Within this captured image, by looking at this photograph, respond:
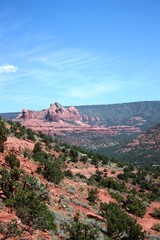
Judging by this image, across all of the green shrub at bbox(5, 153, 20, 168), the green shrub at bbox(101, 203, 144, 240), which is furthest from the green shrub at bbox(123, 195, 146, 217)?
the green shrub at bbox(5, 153, 20, 168)

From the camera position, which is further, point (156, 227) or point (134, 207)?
point (134, 207)

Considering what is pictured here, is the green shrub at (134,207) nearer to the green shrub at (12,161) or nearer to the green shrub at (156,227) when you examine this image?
the green shrub at (156,227)

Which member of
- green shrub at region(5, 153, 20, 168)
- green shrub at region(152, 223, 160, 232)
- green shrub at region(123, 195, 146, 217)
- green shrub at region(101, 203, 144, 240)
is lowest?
green shrub at region(152, 223, 160, 232)

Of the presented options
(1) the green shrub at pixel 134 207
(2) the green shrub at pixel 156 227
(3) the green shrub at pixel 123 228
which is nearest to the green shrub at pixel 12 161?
(3) the green shrub at pixel 123 228

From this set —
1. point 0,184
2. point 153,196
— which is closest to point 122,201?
point 153,196

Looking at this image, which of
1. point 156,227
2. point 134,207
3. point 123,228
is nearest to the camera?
point 123,228

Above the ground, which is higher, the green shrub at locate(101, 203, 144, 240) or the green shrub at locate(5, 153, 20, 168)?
the green shrub at locate(5, 153, 20, 168)

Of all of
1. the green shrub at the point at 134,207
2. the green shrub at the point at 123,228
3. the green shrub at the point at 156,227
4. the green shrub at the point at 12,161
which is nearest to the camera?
the green shrub at the point at 123,228

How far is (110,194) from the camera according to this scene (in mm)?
43000

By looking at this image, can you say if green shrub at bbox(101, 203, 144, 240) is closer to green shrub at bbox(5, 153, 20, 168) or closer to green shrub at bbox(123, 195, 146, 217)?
green shrub at bbox(5, 153, 20, 168)

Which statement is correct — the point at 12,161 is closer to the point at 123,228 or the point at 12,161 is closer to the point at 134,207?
the point at 123,228

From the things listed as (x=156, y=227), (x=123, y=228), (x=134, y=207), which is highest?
(x=123, y=228)

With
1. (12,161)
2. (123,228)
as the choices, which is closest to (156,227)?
(123,228)

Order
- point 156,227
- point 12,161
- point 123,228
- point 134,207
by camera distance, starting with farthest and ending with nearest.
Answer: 1. point 134,207
2. point 156,227
3. point 12,161
4. point 123,228
